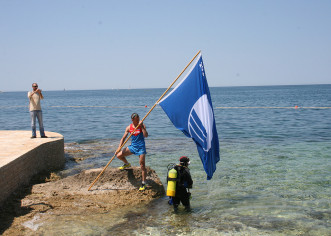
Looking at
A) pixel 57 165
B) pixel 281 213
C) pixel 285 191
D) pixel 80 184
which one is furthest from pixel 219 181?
pixel 57 165

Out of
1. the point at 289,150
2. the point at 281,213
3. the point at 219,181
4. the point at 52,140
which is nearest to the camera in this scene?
the point at 281,213

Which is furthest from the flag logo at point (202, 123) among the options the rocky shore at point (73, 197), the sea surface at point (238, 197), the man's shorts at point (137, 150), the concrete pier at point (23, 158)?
the concrete pier at point (23, 158)

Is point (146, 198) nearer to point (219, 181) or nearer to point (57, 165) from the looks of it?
point (219, 181)

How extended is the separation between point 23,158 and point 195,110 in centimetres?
460

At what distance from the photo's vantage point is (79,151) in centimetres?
1549

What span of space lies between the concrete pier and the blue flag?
3769 mm

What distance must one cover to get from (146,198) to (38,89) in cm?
614

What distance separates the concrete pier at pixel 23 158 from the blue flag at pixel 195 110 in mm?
3769

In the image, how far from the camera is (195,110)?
7469 millimetres

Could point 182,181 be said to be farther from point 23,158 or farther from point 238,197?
point 23,158

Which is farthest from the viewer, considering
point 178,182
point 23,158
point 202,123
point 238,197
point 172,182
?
point 238,197

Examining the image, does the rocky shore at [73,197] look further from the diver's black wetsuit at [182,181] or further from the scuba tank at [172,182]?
the scuba tank at [172,182]

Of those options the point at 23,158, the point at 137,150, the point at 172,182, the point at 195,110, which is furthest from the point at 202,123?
the point at 23,158

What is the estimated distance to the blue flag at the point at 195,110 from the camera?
7363mm
